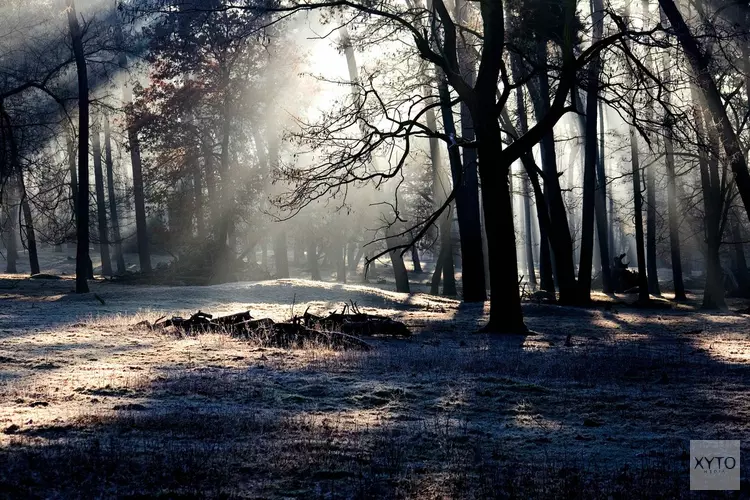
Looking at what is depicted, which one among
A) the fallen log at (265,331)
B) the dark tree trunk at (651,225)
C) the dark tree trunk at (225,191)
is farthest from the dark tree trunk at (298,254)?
the fallen log at (265,331)

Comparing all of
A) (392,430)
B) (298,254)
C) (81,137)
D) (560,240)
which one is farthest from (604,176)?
(298,254)

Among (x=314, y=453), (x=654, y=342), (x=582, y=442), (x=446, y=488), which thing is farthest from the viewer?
(x=654, y=342)

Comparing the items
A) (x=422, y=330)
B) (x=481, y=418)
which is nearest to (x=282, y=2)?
(x=422, y=330)

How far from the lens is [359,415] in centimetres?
737

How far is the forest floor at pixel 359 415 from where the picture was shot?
5203 millimetres

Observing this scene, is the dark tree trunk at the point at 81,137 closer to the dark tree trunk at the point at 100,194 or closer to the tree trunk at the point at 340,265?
the dark tree trunk at the point at 100,194

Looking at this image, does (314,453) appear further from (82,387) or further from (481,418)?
(82,387)

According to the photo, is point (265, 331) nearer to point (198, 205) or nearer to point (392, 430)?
point (392, 430)

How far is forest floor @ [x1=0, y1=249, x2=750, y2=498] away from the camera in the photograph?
A: 5203 mm

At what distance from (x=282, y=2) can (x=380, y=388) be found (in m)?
9.87

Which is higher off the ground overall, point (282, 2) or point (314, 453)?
point (282, 2)

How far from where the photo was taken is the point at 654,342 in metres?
14.4

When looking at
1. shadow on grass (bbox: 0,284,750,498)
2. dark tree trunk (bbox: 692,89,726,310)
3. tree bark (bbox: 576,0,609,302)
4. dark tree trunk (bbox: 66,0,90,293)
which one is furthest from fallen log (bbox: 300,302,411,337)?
dark tree trunk (bbox: 692,89,726,310)

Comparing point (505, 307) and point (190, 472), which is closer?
point (190, 472)
